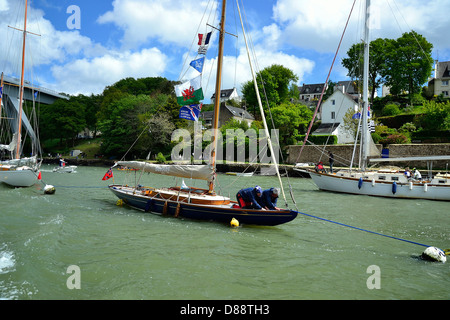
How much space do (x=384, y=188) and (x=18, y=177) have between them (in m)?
32.1

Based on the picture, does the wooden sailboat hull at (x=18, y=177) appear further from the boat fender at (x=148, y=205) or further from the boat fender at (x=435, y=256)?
the boat fender at (x=435, y=256)

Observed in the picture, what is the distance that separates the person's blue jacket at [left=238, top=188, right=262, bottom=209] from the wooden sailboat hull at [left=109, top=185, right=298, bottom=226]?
0.95ft

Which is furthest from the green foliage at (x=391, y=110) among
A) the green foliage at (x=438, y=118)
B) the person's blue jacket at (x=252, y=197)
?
the person's blue jacket at (x=252, y=197)

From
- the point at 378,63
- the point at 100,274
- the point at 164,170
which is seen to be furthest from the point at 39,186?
the point at 378,63

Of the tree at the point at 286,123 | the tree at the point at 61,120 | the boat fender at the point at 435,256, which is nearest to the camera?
the boat fender at the point at 435,256

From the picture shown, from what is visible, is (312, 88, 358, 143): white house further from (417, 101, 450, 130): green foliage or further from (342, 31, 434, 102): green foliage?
(417, 101, 450, 130): green foliage

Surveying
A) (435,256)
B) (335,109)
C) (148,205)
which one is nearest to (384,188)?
(435,256)

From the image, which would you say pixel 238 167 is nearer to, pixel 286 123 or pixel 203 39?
pixel 286 123

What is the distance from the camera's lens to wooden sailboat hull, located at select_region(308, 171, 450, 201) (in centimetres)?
2534

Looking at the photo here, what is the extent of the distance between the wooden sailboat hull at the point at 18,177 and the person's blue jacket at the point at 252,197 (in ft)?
74.2

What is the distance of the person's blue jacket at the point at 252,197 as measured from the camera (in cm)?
1423
